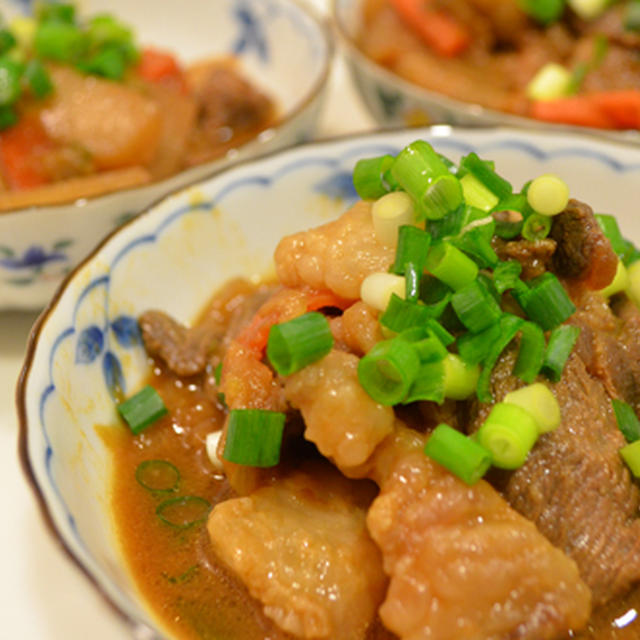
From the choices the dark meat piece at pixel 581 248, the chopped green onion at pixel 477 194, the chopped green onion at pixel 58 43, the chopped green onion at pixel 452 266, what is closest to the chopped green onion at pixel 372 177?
the chopped green onion at pixel 477 194

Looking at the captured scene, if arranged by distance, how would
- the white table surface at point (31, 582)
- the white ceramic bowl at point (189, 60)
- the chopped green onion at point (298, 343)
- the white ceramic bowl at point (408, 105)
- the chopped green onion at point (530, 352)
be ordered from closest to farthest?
the chopped green onion at point (298, 343) → the chopped green onion at point (530, 352) → the white table surface at point (31, 582) → the white ceramic bowl at point (189, 60) → the white ceramic bowl at point (408, 105)

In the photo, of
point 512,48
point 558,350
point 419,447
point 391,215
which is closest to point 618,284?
point 558,350

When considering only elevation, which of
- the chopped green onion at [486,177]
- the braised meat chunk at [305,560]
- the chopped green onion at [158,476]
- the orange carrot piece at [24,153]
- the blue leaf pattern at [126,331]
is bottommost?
the orange carrot piece at [24,153]

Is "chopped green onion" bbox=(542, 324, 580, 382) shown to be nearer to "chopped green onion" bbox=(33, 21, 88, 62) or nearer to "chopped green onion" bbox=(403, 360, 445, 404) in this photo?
"chopped green onion" bbox=(403, 360, 445, 404)

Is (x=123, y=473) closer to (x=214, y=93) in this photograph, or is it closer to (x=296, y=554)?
(x=296, y=554)

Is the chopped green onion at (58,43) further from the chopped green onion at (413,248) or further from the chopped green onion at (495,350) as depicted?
the chopped green onion at (495,350)

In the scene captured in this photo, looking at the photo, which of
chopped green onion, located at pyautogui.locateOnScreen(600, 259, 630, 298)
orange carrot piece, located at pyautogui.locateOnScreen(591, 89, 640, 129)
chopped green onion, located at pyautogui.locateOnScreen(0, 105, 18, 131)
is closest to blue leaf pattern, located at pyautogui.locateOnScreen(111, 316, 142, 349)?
chopped green onion, located at pyautogui.locateOnScreen(600, 259, 630, 298)
